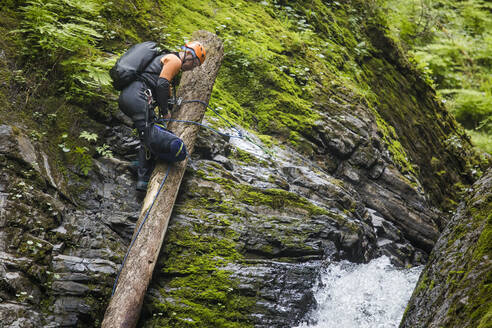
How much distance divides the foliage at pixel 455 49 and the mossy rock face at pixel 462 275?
10386 mm

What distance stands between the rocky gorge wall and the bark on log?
0.89ft

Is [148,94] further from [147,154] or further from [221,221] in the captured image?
[221,221]

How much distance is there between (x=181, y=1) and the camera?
369 inches

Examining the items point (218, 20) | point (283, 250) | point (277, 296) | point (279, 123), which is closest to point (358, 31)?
point (218, 20)

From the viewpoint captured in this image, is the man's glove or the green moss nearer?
the green moss

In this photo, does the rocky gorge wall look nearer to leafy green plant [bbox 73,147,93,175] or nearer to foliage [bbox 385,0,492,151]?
leafy green plant [bbox 73,147,93,175]

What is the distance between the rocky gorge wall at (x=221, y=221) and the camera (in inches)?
175

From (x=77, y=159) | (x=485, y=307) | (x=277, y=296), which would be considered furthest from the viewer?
(x=77, y=159)

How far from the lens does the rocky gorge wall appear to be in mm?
4453

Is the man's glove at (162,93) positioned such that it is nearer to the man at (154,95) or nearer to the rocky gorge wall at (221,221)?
the man at (154,95)

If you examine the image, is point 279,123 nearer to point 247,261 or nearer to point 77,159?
point 247,261

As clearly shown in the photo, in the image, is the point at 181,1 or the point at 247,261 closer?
the point at 247,261

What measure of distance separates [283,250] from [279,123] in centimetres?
338

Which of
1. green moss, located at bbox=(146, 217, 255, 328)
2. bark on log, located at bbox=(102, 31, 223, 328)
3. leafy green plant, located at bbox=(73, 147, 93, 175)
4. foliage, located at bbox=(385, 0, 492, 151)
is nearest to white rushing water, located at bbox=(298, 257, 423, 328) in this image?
green moss, located at bbox=(146, 217, 255, 328)
